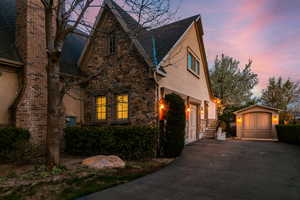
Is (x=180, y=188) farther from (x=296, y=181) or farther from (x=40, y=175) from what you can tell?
(x=40, y=175)

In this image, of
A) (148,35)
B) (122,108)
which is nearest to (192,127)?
(122,108)

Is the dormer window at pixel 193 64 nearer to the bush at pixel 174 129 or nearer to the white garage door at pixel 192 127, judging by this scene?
the white garage door at pixel 192 127

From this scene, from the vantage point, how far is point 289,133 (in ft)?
40.3

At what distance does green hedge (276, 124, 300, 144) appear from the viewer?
37.7ft

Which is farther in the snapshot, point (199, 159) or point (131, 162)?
point (199, 159)

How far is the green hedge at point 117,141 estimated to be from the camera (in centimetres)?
700

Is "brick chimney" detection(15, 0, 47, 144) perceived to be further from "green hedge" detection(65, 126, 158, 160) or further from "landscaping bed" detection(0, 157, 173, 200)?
"landscaping bed" detection(0, 157, 173, 200)

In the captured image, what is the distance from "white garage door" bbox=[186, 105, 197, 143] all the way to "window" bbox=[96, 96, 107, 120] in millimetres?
5340

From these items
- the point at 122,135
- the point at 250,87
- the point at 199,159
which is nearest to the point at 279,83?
the point at 250,87

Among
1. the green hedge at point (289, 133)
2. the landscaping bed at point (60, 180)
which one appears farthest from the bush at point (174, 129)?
the green hedge at point (289, 133)

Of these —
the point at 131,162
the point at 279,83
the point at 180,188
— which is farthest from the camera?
the point at 279,83

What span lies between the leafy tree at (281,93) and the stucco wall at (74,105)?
94.8 ft

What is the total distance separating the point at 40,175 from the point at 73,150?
337 centimetres

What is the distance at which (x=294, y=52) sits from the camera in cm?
1991
